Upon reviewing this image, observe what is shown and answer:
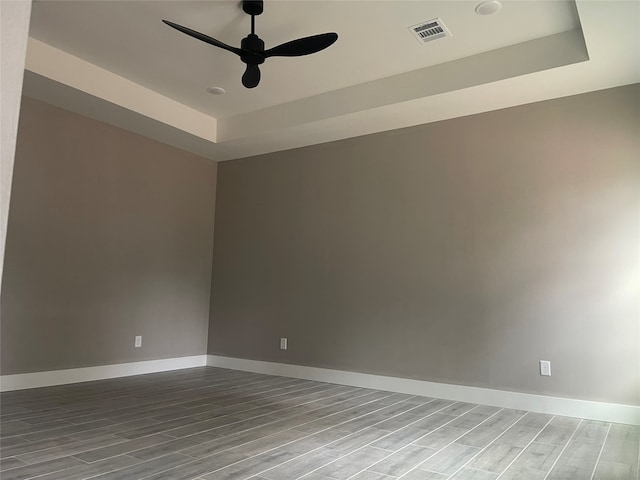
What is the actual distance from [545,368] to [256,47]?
3250mm

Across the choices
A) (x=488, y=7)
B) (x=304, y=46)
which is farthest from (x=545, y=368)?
(x=304, y=46)

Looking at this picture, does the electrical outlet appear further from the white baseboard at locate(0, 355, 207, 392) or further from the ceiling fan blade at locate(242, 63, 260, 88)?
the white baseboard at locate(0, 355, 207, 392)

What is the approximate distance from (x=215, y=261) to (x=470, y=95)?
356 cm

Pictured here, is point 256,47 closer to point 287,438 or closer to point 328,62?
point 328,62

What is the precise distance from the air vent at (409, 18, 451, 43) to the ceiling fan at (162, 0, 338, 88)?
757 mm

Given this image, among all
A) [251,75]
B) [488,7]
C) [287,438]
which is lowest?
[287,438]

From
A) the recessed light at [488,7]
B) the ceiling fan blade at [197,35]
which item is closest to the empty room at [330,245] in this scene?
the recessed light at [488,7]

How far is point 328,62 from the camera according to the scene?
12.2ft


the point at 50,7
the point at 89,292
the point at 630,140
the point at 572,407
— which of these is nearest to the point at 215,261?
the point at 89,292

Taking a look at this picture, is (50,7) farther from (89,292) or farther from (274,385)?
(274,385)

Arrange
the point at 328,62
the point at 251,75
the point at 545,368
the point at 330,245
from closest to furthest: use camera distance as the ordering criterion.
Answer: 1. the point at 251,75
2. the point at 545,368
3. the point at 328,62
4. the point at 330,245

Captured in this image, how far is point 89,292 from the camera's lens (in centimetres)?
438

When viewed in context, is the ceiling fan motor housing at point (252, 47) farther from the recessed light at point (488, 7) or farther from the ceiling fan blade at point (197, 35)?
the recessed light at point (488, 7)

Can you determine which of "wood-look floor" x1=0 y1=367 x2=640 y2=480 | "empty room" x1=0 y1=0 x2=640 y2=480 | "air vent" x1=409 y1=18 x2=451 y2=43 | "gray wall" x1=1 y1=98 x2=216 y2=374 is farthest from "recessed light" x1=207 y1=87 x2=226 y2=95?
"wood-look floor" x1=0 y1=367 x2=640 y2=480
